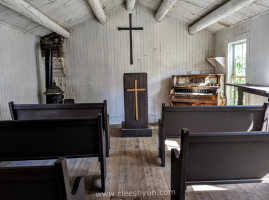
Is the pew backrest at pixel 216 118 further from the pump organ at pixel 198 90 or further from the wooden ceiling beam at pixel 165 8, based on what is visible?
the wooden ceiling beam at pixel 165 8

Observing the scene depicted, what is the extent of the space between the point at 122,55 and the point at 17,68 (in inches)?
97.3

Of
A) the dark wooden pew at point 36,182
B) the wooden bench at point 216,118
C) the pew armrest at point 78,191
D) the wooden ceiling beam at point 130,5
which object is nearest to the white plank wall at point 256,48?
the wooden bench at point 216,118

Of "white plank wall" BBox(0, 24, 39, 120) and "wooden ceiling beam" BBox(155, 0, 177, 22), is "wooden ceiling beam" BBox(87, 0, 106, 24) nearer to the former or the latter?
"wooden ceiling beam" BBox(155, 0, 177, 22)

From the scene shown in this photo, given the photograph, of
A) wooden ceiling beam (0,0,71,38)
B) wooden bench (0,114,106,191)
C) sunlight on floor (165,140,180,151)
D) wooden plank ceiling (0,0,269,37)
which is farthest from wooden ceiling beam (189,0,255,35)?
wooden ceiling beam (0,0,71,38)

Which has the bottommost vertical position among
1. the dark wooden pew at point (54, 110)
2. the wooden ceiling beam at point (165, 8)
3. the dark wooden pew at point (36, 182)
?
the dark wooden pew at point (36, 182)

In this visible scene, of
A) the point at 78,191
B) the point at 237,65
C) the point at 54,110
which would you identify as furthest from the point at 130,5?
the point at 78,191

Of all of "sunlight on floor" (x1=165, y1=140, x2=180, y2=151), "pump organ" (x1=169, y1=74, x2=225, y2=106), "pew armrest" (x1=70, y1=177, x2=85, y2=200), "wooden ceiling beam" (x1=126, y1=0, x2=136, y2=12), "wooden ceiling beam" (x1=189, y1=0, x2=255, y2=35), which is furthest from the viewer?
"pump organ" (x1=169, y1=74, x2=225, y2=106)

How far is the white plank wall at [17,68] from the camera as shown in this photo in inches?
135

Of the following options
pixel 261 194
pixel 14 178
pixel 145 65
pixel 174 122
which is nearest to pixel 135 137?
pixel 174 122

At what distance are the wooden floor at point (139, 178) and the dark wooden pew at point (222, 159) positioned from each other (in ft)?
2.57

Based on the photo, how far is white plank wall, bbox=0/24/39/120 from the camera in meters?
3.42

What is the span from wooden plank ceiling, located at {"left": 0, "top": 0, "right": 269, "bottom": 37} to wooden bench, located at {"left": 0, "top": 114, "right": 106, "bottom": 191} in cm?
191

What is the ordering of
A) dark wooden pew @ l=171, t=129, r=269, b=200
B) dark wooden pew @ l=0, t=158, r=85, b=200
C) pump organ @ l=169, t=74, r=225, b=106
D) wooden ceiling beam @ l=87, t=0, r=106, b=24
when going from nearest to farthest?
dark wooden pew @ l=0, t=158, r=85, b=200
dark wooden pew @ l=171, t=129, r=269, b=200
wooden ceiling beam @ l=87, t=0, r=106, b=24
pump organ @ l=169, t=74, r=225, b=106

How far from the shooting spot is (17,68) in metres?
3.84
